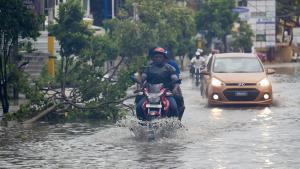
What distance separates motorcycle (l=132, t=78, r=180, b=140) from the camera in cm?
1841

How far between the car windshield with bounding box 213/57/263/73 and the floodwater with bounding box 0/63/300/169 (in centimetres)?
398

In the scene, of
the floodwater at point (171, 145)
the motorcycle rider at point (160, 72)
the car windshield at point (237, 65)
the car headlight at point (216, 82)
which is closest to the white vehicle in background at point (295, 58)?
the car windshield at point (237, 65)

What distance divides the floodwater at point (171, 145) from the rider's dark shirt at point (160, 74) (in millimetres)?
1044

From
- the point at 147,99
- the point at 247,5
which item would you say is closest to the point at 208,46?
the point at 247,5

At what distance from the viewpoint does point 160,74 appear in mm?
19500

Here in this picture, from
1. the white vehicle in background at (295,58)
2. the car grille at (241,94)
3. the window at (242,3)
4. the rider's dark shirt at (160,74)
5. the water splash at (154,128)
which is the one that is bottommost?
the white vehicle in background at (295,58)

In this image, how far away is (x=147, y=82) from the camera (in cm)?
1944

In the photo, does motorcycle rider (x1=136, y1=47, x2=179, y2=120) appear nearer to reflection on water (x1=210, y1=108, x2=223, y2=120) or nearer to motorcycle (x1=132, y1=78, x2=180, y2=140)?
motorcycle (x1=132, y1=78, x2=180, y2=140)

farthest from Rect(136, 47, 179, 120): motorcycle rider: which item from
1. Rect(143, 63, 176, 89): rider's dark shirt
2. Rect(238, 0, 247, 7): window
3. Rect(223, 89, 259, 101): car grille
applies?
Rect(238, 0, 247, 7): window

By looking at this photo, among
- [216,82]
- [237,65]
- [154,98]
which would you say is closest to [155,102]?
[154,98]

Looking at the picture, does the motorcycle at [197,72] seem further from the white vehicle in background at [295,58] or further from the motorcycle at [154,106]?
the white vehicle in background at [295,58]

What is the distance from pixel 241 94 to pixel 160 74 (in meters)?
9.04

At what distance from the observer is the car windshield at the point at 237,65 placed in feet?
96.1

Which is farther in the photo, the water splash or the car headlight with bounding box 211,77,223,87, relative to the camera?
the car headlight with bounding box 211,77,223,87
